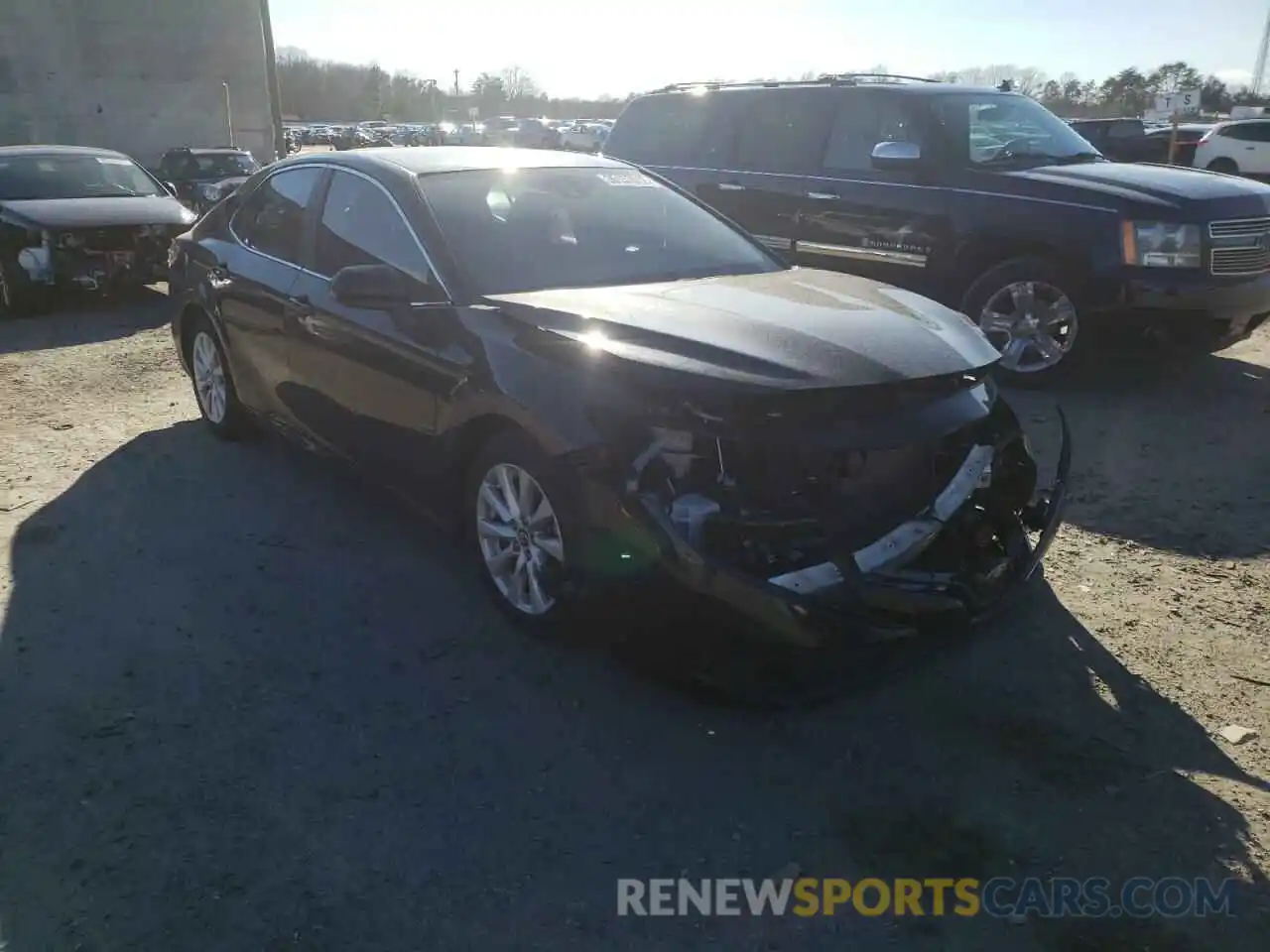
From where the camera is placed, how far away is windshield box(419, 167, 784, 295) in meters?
3.89

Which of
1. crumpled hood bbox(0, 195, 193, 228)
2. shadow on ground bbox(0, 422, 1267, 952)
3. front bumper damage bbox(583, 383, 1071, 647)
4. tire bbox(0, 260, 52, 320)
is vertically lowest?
shadow on ground bbox(0, 422, 1267, 952)

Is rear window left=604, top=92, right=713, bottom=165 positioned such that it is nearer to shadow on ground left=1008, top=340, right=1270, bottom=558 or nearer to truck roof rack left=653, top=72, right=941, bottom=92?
truck roof rack left=653, top=72, right=941, bottom=92

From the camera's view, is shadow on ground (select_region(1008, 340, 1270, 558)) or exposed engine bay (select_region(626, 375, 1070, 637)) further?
shadow on ground (select_region(1008, 340, 1270, 558))

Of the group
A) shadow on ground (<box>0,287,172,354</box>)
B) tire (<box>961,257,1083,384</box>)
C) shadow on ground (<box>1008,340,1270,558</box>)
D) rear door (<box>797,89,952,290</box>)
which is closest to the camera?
shadow on ground (<box>1008,340,1270,558</box>)

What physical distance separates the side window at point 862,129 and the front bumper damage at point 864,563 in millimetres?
4628

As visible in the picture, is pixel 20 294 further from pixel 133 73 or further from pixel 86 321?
pixel 133 73

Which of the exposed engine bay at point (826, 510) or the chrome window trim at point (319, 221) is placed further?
the chrome window trim at point (319, 221)

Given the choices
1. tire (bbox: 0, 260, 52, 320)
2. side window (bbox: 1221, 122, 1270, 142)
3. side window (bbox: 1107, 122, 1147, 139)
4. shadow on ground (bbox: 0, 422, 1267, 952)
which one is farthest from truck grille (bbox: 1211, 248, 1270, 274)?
side window (bbox: 1221, 122, 1270, 142)

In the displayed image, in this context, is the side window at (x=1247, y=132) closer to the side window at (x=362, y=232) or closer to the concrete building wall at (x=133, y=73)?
the side window at (x=362, y=232)

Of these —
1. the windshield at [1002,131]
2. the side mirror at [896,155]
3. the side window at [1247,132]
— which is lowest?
the side mirror at [896,155]

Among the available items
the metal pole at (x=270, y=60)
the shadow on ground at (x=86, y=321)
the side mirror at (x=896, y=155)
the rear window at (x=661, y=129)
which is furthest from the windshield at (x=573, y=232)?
the metal pole at (x=270, y=60)

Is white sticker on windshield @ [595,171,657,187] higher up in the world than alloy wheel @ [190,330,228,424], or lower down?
higher up

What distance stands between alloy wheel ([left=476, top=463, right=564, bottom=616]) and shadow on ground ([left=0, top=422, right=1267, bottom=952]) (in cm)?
21

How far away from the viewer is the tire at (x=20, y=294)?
9.52 meters
